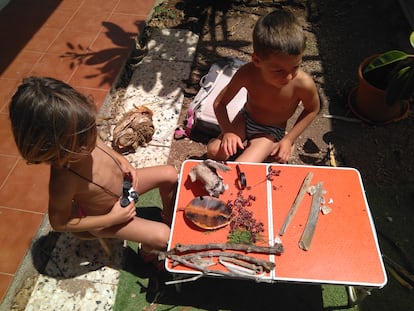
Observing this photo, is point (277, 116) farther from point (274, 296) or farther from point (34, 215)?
point (34, 215)

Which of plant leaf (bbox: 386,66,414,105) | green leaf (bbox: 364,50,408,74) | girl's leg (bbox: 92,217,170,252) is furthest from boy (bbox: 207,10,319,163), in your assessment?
green leaf (bbox: 364,50,408,74)

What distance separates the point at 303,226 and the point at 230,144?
85cm

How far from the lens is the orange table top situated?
70.1 inches

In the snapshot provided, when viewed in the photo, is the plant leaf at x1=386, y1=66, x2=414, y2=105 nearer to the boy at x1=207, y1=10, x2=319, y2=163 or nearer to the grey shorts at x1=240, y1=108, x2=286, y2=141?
the boy at x1=207, y1=10, x2=319, y2=163

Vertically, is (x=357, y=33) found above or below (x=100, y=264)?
above

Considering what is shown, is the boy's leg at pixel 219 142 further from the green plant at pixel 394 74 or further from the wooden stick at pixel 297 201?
the green plant at pixel 394 74

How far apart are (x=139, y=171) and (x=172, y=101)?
1.46 meters

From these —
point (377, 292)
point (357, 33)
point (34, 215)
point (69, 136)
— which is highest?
point (69, 136)

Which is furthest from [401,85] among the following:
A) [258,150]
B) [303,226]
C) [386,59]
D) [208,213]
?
[208,213]

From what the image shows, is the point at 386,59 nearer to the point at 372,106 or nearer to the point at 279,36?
the point at 372,106

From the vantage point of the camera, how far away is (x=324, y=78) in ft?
12.7

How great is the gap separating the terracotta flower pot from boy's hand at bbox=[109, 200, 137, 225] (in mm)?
2543

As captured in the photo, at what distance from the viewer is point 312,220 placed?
1.96 metres

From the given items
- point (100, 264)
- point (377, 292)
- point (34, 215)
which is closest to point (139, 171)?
point (100, 264)
